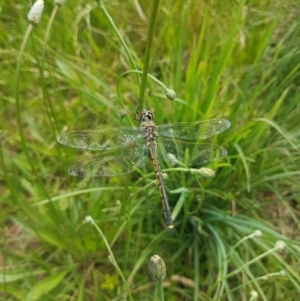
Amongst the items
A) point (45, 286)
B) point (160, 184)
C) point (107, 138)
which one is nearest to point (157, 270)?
point (160, 184)

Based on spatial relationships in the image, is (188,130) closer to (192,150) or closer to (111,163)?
(192,150)

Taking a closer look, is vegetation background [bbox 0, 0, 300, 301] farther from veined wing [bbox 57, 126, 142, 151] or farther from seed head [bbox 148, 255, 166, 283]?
seed head [bbox 148, 255, 166, 283]

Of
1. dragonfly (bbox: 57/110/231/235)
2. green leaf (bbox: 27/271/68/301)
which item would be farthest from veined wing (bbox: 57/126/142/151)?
green leaf (bbox: 27/271/68/301)

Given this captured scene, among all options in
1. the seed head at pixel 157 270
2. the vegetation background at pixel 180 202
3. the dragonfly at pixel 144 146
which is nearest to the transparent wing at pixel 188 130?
the dragonfly at pixel 144 146

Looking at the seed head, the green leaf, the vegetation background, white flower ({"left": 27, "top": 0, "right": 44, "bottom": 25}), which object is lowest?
the green leaf

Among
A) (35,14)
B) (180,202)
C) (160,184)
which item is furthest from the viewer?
(180,202)

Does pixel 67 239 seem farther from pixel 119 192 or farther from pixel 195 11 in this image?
pixel 195 11

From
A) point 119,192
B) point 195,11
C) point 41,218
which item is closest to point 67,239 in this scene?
point 41,218
